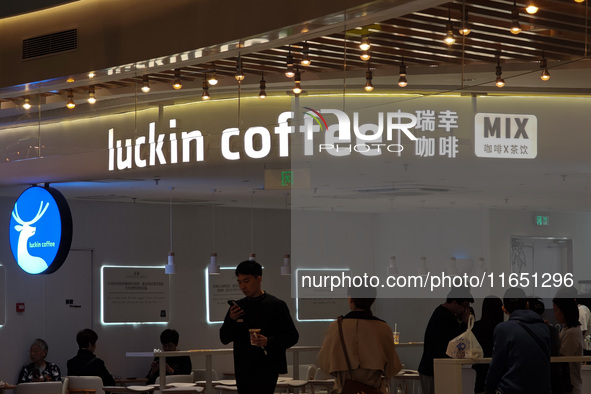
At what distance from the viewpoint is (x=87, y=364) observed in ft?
34.1

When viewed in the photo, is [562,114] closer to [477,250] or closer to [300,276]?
[477,250]

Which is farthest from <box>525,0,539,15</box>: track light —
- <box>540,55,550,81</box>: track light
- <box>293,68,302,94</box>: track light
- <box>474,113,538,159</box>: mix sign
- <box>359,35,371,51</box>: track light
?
<box>293,68,302,94</box>: track light

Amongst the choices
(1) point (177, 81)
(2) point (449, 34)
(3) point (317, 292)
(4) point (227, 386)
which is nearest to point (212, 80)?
(1) point (177, 81)

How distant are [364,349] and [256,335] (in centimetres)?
65

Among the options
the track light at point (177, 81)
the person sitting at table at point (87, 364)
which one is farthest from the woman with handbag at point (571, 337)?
the person sitting at table at point (87, 364)

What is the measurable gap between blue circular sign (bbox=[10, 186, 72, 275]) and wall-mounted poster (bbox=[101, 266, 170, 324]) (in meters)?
4.07

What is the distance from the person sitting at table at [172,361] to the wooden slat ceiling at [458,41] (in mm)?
6282

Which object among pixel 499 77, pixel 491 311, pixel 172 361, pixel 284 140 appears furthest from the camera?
pixel 172 361

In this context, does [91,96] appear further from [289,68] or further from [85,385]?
[85,385]

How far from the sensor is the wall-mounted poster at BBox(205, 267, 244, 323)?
567 inches

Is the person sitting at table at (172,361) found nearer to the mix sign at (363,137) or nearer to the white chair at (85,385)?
the white chair at (85,385)

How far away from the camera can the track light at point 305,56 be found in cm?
648

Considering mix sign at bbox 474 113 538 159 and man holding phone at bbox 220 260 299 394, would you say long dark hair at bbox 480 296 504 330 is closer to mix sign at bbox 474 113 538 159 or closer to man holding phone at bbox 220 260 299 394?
mix sign at bbox 474 113 538 159

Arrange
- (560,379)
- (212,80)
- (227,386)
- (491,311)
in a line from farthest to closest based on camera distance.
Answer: (227,386)
(212,80)
(560,379)
(491,311)
